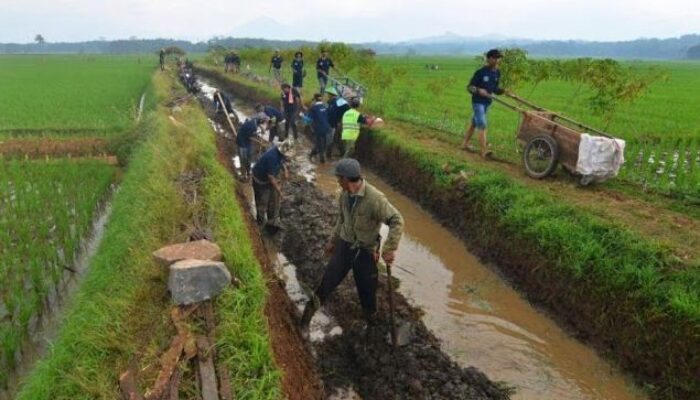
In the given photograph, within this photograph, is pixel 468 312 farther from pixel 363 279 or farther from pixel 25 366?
pixel 25 366

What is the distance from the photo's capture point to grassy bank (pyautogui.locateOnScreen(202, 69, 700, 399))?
4.26 meters

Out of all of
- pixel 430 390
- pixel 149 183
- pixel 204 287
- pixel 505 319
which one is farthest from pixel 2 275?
pixel 505 319

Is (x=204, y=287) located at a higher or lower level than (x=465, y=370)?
higher

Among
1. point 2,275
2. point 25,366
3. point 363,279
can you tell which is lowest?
point 25,366

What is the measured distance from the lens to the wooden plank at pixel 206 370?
312cm

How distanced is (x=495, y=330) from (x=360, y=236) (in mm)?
2035

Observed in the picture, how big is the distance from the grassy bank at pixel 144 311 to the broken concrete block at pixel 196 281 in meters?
0.15

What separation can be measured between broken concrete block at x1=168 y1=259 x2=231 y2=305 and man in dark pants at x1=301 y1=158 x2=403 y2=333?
116cm

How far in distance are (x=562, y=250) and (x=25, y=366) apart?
5.62 metres

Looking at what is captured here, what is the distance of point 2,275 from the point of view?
565 cm

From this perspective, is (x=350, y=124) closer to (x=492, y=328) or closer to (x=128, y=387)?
(x=492, y=328)

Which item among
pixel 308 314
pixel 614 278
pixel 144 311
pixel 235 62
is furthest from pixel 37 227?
pixel 235 62

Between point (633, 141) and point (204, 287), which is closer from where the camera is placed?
point (204, 287)

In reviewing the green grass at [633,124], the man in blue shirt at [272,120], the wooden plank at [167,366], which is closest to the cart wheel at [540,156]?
the green grass at [633,124]
